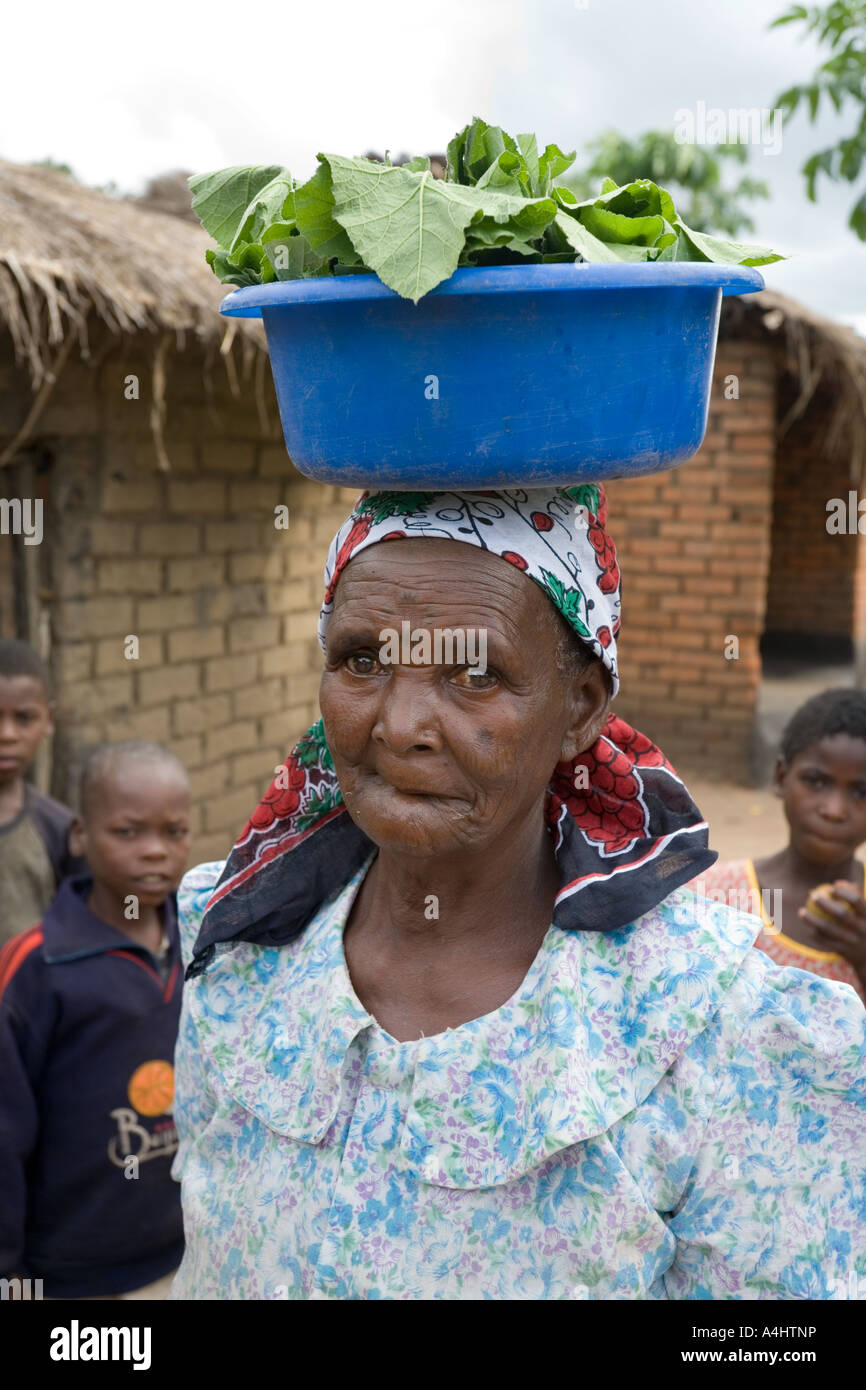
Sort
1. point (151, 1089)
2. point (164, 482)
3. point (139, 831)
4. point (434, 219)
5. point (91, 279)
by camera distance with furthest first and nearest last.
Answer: point (164, 482)
point (91, 279)
point (139, 831)
point (151, 1089)
point (434, 219)

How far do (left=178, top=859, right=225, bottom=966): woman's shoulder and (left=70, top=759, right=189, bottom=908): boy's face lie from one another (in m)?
1.16

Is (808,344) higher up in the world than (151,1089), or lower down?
higher up

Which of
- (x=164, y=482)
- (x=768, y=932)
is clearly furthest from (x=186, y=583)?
(x=768, y=932)

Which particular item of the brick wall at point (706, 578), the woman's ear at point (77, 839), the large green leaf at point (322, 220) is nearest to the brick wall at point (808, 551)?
the brick wall at point (706, 578)

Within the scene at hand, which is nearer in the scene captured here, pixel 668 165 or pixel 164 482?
pixel 164 482

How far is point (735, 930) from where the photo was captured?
4.81 ft

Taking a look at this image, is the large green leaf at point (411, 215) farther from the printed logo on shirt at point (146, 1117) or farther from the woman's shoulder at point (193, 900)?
the printed logo on shirt at point (146, 1117)

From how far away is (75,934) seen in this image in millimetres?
2783

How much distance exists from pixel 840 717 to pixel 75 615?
3.21 meters

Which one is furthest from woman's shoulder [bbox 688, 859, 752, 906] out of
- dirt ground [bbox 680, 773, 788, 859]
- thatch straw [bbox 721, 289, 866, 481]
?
thatch straw [bbox 721, 289, 866, 481]

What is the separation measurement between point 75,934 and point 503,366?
1965mm

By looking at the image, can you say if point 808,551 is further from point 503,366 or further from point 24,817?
point 503,366

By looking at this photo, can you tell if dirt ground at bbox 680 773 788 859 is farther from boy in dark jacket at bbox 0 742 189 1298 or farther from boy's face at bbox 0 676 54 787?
boy in dark jacket at bbox 0 742 189 1298

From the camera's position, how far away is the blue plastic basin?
120cm
